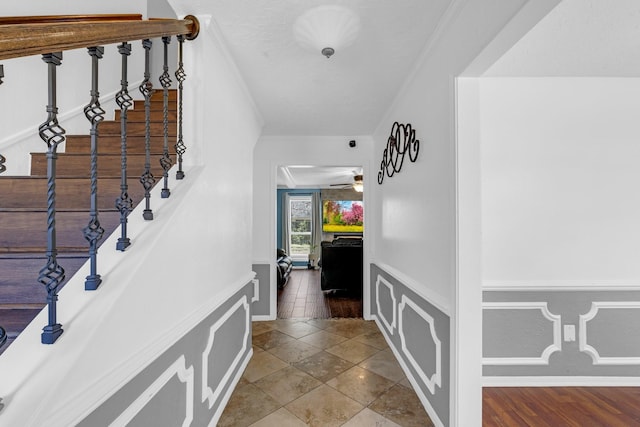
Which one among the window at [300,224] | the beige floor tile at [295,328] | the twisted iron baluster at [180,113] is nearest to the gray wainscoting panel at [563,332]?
the beige floor tile at [295,328]

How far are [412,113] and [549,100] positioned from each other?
3.58ft

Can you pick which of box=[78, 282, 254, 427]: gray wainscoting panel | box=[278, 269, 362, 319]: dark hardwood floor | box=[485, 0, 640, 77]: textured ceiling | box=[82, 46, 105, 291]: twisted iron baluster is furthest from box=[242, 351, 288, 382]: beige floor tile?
box=[485, 0, 640, 77]: textured ceiling

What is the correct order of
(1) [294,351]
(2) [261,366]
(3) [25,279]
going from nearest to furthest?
(3) [25,279] → (2) [261,366] → (1) [294,351]

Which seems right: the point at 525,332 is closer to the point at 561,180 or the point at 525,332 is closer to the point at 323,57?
the point at 561,180

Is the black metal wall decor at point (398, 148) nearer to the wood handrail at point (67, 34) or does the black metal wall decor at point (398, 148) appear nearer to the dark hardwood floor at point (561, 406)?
the wood handrail at point (67, 34)

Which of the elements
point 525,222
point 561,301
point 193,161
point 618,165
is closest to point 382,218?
point 525,222

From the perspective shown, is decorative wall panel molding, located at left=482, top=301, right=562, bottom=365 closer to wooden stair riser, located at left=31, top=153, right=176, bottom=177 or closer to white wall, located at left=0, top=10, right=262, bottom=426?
white wall, located at left=0, top=10, right=262, bottom=426

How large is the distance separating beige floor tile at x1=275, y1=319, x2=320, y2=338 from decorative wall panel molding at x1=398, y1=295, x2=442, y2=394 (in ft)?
3.75

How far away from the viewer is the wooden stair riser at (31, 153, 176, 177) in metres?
1.58

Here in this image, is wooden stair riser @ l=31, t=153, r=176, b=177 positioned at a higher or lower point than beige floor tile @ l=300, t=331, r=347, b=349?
higher

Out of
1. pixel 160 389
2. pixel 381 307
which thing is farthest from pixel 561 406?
pixel 160 389

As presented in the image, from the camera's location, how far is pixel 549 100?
2.30m

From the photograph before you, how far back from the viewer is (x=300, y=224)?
9023 mm

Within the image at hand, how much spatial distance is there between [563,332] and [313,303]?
3.05 meters
